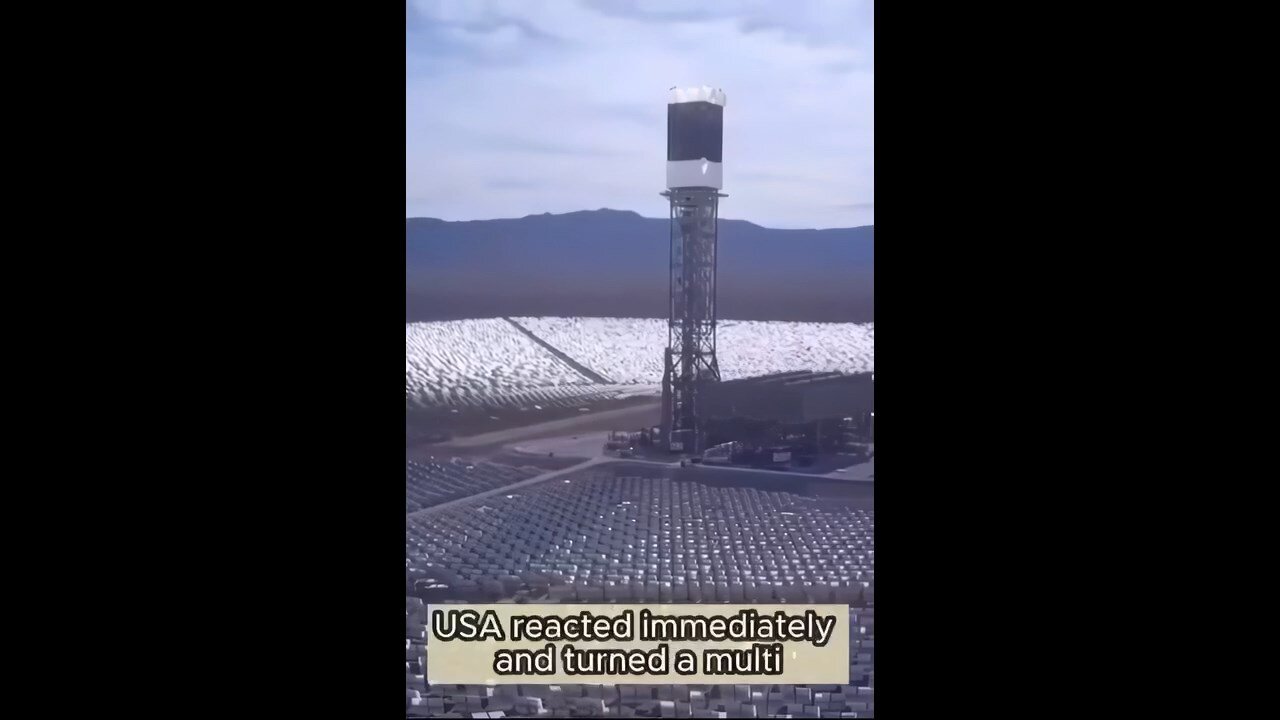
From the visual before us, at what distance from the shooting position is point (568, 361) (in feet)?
13.5

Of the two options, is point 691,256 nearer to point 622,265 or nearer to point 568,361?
point 622,265

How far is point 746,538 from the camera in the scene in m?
3.81

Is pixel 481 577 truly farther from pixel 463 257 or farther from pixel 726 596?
pixel 463 257

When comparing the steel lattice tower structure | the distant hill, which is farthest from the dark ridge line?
the steel lattice tower structure

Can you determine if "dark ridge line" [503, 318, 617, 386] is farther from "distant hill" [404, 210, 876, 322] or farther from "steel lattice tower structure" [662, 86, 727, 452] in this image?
"steel lattice tower structure" [662, 86, 727, 452]

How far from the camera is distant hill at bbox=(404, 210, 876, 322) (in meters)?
3.90

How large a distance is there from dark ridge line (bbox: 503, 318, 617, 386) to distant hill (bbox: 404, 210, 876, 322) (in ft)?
0.30

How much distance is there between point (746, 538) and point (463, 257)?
1581 millimetres

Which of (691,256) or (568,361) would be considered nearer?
(691,256)

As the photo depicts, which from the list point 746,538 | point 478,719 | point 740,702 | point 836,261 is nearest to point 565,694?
point 478,719

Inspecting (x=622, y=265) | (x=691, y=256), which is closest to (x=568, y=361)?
(x=622, y=265)

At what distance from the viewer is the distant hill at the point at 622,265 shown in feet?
12.8

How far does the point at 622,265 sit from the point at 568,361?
18.1 inches

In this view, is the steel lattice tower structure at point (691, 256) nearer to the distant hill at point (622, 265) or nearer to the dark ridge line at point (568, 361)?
the distant hill at point (622, 265)
